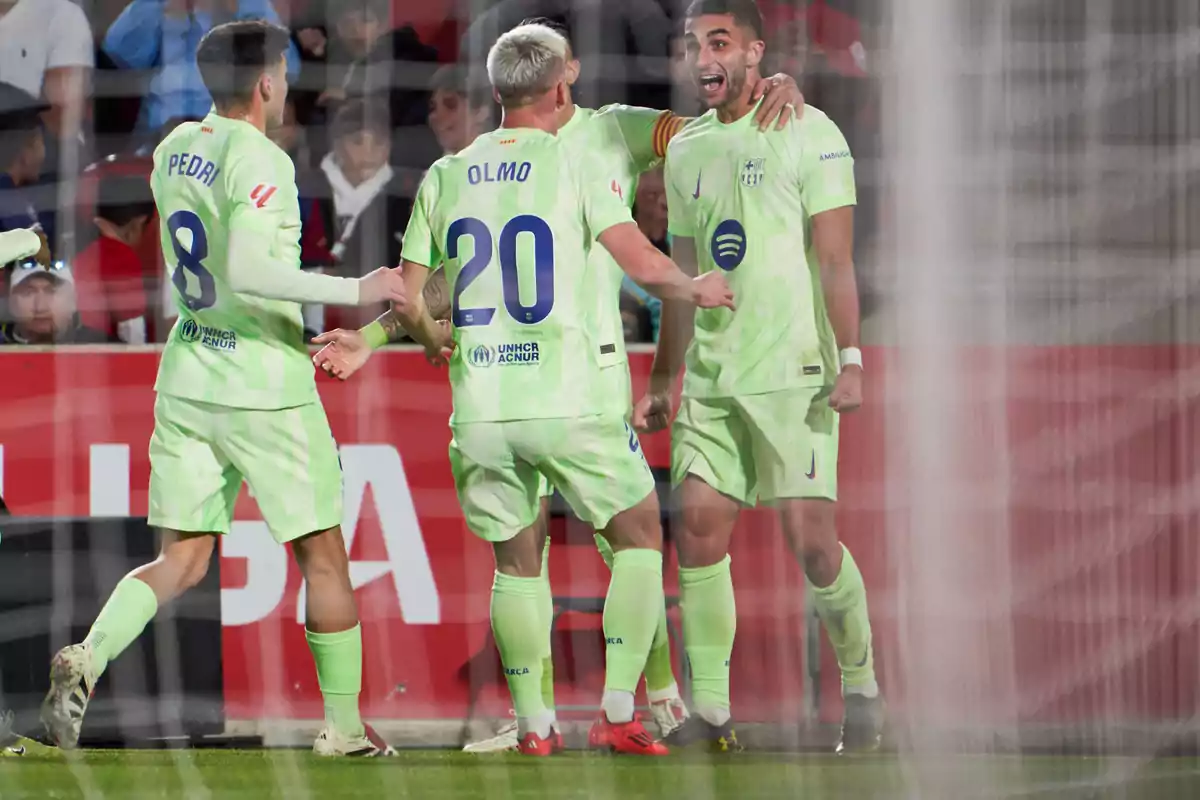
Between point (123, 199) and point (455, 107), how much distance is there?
0.99 meters

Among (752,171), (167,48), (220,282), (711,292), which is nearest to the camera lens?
(711,292)

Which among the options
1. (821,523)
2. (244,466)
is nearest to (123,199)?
(244,466)

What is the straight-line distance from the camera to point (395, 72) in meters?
5.82

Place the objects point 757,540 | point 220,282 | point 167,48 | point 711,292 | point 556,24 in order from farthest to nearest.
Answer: point 167,48 → point 757,540 → point 556,24 → point 220,282 → point 711,292

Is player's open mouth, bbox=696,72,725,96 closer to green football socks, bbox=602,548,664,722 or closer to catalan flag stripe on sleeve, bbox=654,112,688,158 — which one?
catalan flag stripe on sleeve, bbox=654,112,688,158

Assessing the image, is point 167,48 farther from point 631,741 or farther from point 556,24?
point 631,741

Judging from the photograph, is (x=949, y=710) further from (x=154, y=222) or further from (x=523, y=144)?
(x=154, y=222)

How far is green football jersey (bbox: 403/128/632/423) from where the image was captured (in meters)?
4.73

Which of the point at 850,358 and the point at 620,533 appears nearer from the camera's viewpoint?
the point at 620,533

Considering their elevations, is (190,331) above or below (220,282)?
below

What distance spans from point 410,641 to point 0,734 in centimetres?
115

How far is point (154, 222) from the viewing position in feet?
18.7

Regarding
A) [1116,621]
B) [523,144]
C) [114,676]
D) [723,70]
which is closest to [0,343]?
[114,676]

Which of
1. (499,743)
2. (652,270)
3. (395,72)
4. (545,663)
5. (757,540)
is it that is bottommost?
(499,743)
